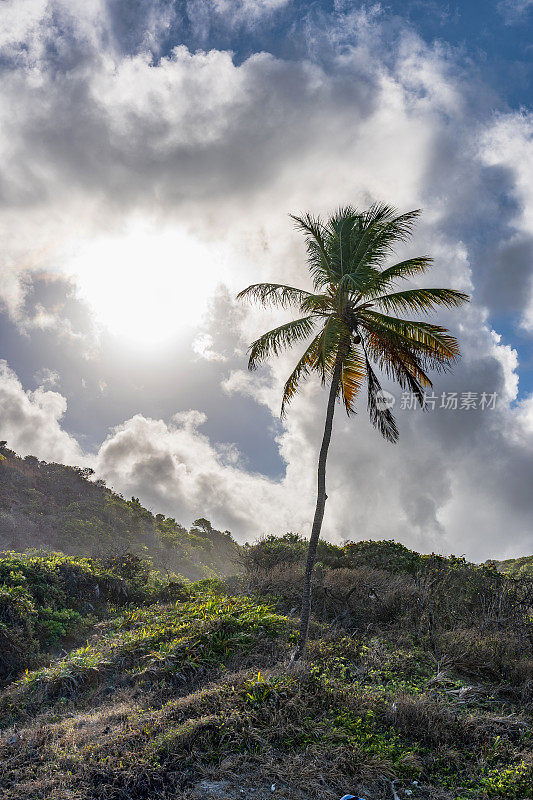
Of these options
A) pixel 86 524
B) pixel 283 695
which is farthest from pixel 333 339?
pixel 86 524

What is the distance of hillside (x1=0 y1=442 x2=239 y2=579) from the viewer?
103 ft

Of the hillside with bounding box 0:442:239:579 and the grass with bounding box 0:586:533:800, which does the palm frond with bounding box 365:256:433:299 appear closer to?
the grass with bounding box 0:586:533:800

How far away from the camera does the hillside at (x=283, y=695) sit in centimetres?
534

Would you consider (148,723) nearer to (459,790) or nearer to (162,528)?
(459,790)

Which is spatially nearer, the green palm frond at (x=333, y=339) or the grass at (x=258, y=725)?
the grass at (x=258, y=725)

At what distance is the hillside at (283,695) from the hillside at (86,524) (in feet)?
57.4

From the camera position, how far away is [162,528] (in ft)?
141

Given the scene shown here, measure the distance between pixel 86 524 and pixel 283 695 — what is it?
105 feet

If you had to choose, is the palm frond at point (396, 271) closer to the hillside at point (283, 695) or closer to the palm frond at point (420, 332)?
the palm frond at point (420, 332)

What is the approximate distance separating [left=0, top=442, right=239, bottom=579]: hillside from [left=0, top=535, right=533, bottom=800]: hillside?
57.4ft

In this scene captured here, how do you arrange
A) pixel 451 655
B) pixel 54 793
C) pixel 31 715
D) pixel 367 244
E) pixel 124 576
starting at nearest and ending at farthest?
pixel 54 793 < pixel 31 715 < pixel 451 655 < pixel 367 244 < pixel 124 576

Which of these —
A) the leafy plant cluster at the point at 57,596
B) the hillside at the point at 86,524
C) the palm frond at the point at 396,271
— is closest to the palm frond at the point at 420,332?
the palm frond at the point at 396,271

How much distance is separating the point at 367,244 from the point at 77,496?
128ft

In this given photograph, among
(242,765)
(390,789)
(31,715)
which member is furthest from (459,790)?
(31,715)
